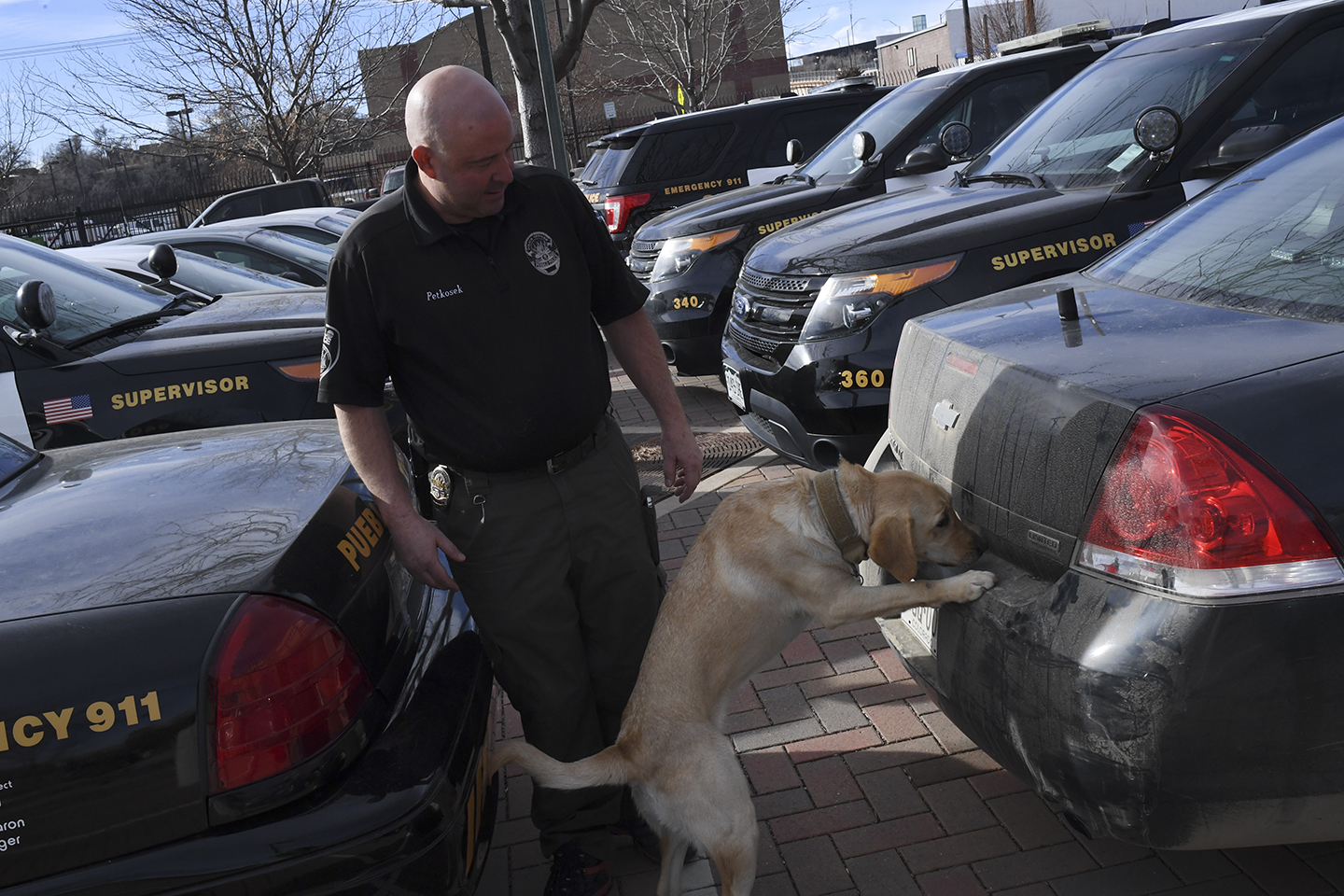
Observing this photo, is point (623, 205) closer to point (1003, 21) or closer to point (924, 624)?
point (924, 624)

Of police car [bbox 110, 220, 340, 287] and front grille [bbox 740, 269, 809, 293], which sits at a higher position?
police car [bbox 110, 220, 340, 287]

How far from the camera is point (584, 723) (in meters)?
2.82

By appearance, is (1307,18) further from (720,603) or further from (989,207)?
(720,603)

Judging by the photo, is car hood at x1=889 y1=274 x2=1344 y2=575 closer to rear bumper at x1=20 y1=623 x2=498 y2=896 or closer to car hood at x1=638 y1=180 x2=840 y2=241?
rear bumper at x1=20 y1=623 x2=498 y2=896

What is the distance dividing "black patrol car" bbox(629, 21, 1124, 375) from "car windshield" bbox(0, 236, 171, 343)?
315cm

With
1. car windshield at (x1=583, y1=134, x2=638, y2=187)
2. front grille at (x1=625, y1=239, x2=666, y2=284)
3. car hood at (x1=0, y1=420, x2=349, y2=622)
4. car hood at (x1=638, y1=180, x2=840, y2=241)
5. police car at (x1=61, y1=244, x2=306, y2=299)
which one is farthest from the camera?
car windshield at (x1=583, y1=134, x2=638, y2=187)

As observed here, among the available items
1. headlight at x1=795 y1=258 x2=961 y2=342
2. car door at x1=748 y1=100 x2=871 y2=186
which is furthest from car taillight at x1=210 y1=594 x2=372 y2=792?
car door at x1=748 y1=100 x2=871 y2=186

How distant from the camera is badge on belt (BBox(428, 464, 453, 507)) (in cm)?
265

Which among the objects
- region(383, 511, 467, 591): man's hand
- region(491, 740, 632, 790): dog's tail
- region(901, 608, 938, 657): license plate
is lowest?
region(491, 740, 632, 790): dog's tail

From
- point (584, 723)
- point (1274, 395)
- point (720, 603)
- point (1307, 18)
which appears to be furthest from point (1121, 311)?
point (1307, 18)

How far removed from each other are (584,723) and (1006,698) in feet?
3.76

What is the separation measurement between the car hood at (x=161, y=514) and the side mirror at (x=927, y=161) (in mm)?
4445

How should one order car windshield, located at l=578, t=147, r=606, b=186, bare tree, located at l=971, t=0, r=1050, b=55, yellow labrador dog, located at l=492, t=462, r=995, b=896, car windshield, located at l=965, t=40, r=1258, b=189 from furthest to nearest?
bare tree, located at l=971, t=0, r=1050, b=55 → car windshield, located at l=578, t=147, r=606, b=186 → car windshield, located at l=965, t=40, r=1258, b=189 → yellow labrador dog, located at l=492, t=462, r=995, b=896

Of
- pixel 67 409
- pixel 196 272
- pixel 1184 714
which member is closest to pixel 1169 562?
pixel 1184 714
